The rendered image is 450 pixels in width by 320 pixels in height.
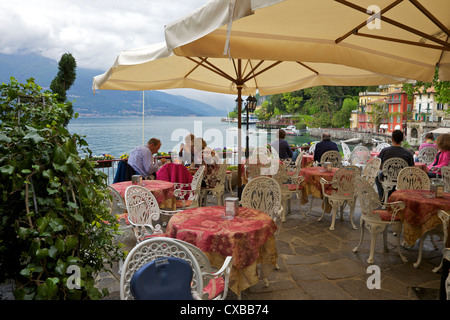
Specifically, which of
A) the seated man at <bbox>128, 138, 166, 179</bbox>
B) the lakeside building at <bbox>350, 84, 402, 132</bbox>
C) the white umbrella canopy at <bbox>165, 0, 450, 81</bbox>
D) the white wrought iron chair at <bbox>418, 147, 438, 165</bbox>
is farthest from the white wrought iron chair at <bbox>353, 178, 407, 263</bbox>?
the lakeside building at <bbox>350, 84, 402, 132</bbox>

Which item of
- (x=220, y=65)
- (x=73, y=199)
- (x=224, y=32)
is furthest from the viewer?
(x=220, y=65)

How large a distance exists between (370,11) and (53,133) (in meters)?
2.41

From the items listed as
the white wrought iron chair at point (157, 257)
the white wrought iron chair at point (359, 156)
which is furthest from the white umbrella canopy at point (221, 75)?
the white wrought iron chair at point (359, 156)

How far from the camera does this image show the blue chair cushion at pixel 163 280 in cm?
164

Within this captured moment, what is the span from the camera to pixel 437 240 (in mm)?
4539

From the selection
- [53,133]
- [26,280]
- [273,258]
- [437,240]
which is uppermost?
[53,133]

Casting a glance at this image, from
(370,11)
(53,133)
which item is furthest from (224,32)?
(53,133)

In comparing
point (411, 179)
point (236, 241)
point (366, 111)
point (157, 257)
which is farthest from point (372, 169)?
point (366, 111)

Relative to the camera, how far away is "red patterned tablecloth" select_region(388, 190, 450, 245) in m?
3.51

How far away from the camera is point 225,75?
187 inches

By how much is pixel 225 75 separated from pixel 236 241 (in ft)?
9.98

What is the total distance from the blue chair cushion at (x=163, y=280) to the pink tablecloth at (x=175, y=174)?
355 centimetres

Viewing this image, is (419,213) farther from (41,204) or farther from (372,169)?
(41,204)
